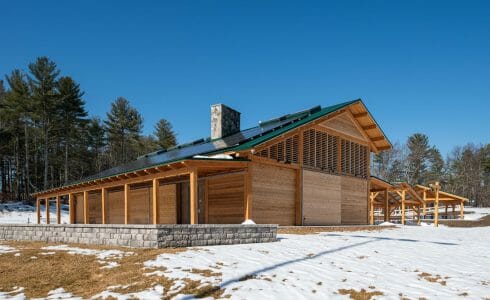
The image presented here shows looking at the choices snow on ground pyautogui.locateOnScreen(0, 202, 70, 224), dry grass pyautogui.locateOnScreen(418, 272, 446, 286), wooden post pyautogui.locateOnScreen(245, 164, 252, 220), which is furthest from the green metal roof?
snow on ground pyautogui.locateOnScreen(0, 202, 70, 224)

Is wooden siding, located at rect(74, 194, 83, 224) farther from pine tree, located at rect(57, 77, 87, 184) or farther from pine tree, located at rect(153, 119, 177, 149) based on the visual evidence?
pine tree, located at rect(153, 119, 177, 149)

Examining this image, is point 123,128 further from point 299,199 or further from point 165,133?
point 299,199

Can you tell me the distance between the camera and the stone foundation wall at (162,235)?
1032 centimetres

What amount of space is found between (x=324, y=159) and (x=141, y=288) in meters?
15.1

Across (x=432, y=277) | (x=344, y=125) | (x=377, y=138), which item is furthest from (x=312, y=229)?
(x=377, y=138)

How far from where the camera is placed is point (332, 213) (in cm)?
2052

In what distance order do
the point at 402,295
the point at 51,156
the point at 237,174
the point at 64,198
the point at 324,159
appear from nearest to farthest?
1. the point at 402,295
2. the point at 237,174
3. the point at 324,159
4. the point at 64,198
5. the point at 51,156

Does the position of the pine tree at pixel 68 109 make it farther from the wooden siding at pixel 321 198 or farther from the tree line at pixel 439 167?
the tree line at pixel 439 167

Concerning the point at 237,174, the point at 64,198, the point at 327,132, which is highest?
the point at 327,132

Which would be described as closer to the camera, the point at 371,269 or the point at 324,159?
the point at 371,269

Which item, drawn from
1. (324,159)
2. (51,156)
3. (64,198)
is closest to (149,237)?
(324,159)

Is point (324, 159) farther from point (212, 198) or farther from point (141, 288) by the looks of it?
point (141, 288)

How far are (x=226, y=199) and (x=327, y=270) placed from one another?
9.48 m

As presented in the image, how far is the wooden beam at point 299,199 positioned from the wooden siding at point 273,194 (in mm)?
156
